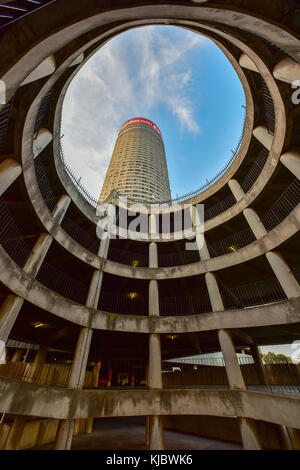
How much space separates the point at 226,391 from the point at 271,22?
12.8m

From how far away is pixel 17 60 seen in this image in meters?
3.65

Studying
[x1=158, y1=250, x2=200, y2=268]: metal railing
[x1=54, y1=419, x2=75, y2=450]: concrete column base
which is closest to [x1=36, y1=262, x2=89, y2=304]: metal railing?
[x1=158, y1=250, x2=200, y2=268]: metal railing

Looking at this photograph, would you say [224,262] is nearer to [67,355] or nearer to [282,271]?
[282,271]

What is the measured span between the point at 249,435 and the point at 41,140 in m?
15.8

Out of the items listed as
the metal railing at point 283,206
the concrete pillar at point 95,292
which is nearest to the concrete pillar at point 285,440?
the metal railing at point 283,206

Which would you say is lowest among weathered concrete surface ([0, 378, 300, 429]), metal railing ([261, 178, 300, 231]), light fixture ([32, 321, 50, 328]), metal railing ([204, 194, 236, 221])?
weathered concrete surface ([0, 378, 300, 429])

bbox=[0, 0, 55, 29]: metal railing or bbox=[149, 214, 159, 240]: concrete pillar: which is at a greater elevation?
bbox=[149, 214, 159, 240]: concrete pillar

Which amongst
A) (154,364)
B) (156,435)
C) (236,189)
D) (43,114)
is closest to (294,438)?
(156,435)

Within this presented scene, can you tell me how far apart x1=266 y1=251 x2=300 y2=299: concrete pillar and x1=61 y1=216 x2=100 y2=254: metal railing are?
12158 millimetres

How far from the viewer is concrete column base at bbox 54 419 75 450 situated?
26.8 ft

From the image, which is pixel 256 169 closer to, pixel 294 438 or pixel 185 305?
pixel 185 305

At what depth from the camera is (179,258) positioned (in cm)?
1850

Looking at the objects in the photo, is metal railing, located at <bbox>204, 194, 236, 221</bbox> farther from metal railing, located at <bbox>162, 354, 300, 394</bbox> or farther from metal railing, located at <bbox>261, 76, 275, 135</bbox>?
metal railing, located at <bbox>162, 354, 300, 394</bbox>
